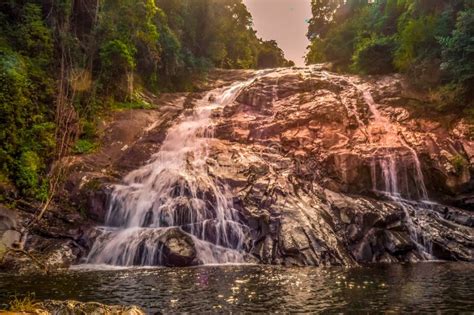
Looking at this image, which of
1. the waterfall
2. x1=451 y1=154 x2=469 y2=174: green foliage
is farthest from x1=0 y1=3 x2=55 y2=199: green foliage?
x1=451 y1=154 x2=469 y2=174: green foliage

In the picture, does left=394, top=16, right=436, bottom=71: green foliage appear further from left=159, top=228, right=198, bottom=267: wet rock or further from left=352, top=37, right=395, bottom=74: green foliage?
left=159, top=228, right=198, bottom=267: wet rock

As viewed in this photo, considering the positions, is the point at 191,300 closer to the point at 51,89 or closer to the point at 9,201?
the point at 9,201

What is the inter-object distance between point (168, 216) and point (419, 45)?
18.3 meters

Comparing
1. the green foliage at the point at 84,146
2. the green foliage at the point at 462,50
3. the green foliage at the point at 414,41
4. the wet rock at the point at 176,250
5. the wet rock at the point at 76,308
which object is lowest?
the wet rock at the point at 76,308

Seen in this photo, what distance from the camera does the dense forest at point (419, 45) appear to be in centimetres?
1877

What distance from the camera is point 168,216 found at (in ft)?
45.6

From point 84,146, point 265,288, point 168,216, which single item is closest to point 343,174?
point 168,216

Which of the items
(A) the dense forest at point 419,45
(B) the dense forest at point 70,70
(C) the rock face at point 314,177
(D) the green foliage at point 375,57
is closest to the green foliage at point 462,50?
(A) the dense forest at point 419,45

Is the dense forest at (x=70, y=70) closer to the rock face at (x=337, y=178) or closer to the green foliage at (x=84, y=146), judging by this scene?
the green foliage at (x=84, y=146)

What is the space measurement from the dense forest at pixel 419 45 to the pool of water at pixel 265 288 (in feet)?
36.3

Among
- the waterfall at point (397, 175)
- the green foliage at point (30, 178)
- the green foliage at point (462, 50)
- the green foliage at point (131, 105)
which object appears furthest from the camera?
the green foliage at point (131, 105)

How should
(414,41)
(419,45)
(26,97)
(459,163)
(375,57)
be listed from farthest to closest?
(375,57)
(414,41)
(419,45)
(26,97)
(459,163)

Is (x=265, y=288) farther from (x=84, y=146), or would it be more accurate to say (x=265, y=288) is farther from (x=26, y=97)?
(x=26, y=97)

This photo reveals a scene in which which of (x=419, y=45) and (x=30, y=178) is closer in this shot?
(x=30, y=178)
